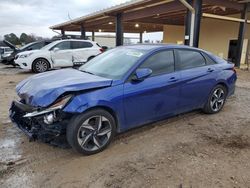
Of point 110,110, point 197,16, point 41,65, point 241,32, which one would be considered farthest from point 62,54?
point 241,32

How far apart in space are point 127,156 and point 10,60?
12662 mm

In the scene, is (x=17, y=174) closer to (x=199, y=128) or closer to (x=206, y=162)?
(x=206, y=162)

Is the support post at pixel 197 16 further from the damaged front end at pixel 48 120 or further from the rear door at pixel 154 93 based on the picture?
the damaged front end at pixel 48 120

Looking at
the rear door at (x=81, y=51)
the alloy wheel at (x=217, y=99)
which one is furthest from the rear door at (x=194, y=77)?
the rear door at (x=81, y=51)

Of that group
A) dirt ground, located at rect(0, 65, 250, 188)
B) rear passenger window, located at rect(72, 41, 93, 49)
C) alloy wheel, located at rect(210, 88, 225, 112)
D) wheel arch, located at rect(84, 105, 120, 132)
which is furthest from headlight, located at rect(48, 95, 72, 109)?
rear passenger window, located at rect(72, 41, 93, 49)

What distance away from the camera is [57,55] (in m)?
10.6

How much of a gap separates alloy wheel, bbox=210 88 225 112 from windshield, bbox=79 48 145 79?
1982mm

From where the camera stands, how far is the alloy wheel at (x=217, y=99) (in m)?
4.75

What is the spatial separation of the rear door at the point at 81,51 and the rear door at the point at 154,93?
783 centimetres

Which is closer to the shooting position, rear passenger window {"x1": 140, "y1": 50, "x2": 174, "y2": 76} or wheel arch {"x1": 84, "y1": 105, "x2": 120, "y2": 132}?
wheel arch {"x1": 84, "y1": 105, "x2": 120, "y2": 132}

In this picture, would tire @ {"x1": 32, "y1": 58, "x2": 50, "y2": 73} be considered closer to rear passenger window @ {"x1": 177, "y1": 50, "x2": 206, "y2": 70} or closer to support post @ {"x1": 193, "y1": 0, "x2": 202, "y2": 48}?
support post @ {"x1": 193, "y1": 0, "x2": 202, "y2": 48}

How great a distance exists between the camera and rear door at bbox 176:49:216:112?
13.3ft

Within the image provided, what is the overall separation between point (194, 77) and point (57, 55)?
7.94m

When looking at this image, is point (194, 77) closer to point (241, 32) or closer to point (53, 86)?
point (53, 86)
